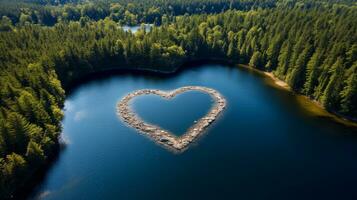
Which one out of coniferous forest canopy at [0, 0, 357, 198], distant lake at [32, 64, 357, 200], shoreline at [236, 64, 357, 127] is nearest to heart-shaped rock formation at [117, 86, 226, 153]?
distant lake at [32, 64, 357, 200]

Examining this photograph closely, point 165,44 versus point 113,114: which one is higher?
point 165,44

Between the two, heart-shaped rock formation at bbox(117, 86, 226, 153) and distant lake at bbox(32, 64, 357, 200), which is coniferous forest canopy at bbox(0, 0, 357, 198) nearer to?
distant lake at bbox(32, 64, 357, 200)

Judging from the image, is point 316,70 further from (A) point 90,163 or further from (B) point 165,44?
(A) point 90,163

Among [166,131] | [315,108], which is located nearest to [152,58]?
[166,131]

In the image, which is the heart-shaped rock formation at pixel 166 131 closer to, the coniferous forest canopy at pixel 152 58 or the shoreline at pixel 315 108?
the coniferous forest canopy at pixel 152 58

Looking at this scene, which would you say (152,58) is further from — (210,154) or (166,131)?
(210,154)

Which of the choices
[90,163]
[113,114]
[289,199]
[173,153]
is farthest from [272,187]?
[113,114]

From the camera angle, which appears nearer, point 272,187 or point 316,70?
point 272,187
